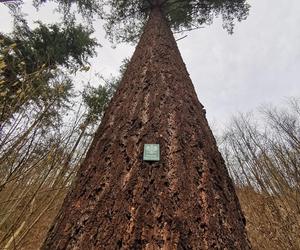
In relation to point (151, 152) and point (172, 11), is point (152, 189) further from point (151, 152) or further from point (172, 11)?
point (172, 11)

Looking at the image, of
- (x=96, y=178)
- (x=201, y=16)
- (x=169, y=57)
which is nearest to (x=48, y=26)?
(x=201, y=16)

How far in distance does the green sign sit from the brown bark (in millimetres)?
33

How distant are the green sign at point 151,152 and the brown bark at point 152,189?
0.11 ft

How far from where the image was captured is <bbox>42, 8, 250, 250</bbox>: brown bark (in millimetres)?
1305

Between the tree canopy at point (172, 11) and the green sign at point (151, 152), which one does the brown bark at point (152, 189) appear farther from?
the tree canopy at point (172, 11)

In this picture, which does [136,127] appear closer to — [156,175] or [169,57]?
[156,175]

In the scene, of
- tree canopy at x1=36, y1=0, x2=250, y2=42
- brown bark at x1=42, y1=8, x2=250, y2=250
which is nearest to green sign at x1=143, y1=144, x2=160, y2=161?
brown bark at x1=42, y1=8, x2=250, y2=250

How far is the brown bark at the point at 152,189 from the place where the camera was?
4.28 ft

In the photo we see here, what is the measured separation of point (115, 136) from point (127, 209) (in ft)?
2.21

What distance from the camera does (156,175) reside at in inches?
62.4

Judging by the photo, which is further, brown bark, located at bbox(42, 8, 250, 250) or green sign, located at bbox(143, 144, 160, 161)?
green sign, located at bbox(143, 144, 160, 161)

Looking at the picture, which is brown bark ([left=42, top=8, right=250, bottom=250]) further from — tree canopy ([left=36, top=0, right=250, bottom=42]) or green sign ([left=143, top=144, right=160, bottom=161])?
tree canopy ([left=36, top=0, right=250, bottom=42])

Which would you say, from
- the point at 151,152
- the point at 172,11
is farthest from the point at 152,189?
the point at 172,11

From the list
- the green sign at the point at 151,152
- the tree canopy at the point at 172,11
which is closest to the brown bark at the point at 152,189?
the green sign at the point at 151,152
